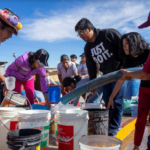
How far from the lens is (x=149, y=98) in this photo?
1.86 m

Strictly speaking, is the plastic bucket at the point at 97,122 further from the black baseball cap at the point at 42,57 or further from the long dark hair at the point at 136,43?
the black baseball cap at the point at 42,57

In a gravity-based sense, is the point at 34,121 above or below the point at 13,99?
below

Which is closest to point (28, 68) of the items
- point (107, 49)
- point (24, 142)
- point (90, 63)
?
point (90, 63)

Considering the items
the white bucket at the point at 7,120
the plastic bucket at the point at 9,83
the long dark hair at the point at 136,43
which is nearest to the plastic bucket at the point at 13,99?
the plastic bucket at the point at 9,83

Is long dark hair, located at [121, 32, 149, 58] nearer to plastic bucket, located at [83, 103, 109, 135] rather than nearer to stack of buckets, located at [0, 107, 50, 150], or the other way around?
plastic bucket, located at [83, 103, 109, 135]

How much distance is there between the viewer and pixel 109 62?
8.82 feet

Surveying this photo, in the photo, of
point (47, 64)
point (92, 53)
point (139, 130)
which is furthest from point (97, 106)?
point (47, 64)

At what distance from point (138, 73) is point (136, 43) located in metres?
0.75

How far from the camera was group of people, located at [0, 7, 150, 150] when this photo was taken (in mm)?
1901

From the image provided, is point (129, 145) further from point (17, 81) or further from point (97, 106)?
point (17, 81)

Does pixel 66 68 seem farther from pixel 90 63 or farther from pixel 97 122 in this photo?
pixel 97 122

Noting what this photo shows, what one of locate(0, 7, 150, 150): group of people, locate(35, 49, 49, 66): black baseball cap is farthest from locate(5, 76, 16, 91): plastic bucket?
locate(35, 49, 49, 66): black baseball cap

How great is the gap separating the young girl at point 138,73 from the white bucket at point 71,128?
0.64 meters

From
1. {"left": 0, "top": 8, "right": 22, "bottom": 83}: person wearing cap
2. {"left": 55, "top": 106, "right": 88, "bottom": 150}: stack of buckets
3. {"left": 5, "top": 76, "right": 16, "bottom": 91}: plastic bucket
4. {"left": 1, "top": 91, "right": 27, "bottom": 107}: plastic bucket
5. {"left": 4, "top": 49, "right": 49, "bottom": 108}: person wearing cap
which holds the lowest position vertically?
{"left": 55, "top": 106, "right": 88, "bottom": 150}: stack of buckets
